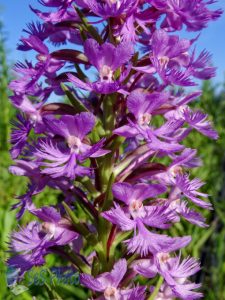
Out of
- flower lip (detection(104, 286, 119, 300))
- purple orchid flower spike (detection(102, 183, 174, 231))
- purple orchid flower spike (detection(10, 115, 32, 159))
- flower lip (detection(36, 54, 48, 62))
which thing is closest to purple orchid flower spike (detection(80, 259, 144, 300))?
flower lip (detection(104, 286, 119, 300))

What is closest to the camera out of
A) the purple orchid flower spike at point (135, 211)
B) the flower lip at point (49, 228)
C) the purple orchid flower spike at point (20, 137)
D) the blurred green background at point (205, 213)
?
the purple orchid flower spike at point (135, 211)

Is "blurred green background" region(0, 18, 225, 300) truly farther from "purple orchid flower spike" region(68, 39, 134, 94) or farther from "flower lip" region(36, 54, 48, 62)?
"purple orchid flower spike" region(68, 39, 134, 94)

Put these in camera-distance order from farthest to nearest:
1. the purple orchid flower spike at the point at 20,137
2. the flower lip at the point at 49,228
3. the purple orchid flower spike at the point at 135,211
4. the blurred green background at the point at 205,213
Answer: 1. the blurred green background at the point at 205,213
2. the purple orchid flower spike at the point at 20,137
3. the flower lip at the point at 49,228
4. the purple orchid flower spike at the point at 135,211

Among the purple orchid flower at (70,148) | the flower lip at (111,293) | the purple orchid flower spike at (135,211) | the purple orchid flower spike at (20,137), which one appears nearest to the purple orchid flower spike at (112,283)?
the flower lip at (111,293)

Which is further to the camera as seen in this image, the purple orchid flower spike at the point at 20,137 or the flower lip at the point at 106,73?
the purple orchid flower spike at the point at 20,137

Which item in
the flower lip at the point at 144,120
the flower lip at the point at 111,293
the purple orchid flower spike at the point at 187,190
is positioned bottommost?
the flower lip at the point at 111,293

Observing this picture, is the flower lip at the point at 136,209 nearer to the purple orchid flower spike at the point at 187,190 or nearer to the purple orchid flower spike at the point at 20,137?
the purple orchid flower spike at the point at 187,190
